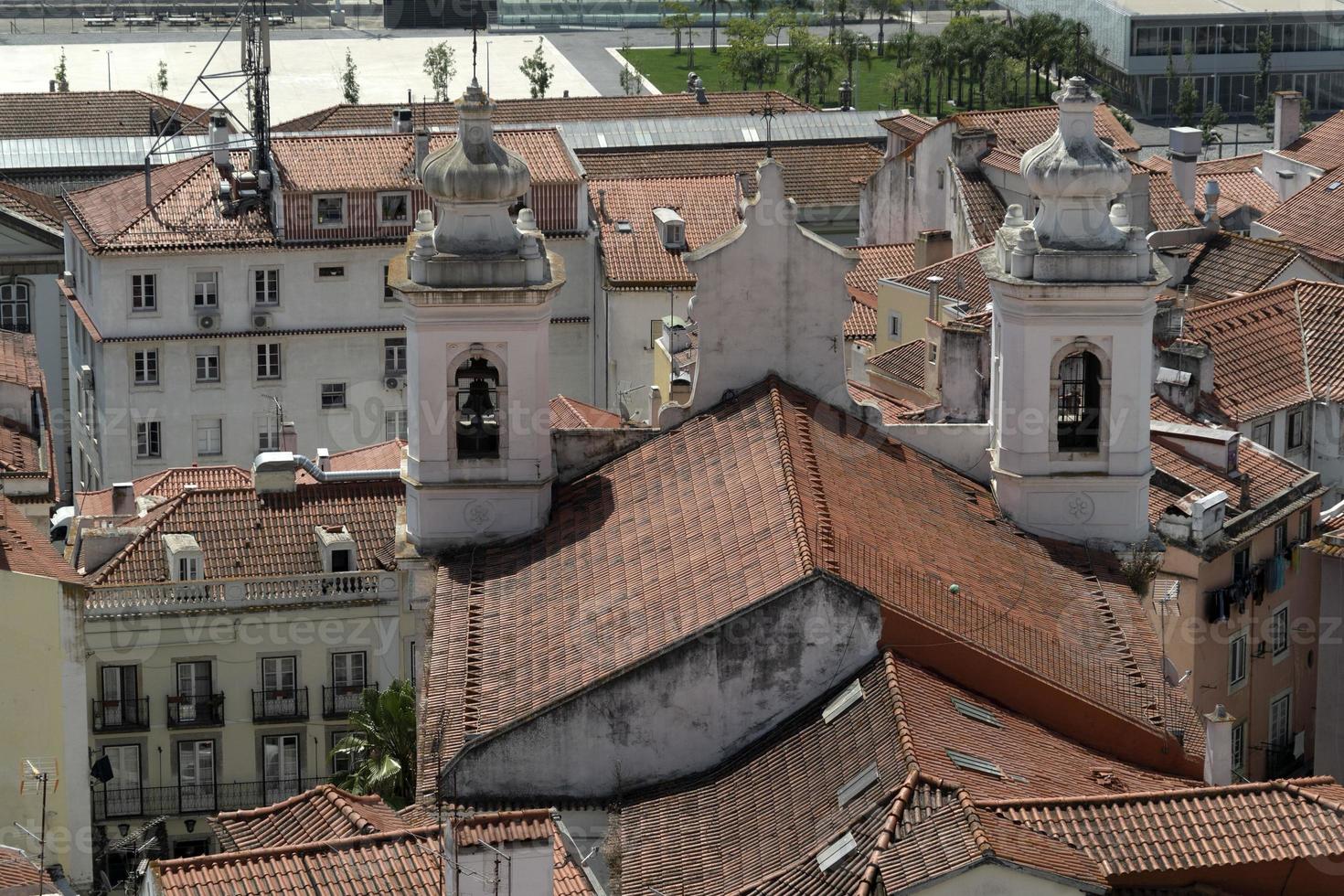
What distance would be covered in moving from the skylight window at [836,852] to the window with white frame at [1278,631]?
102 ft

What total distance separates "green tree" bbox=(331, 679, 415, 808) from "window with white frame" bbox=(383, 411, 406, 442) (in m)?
34.9

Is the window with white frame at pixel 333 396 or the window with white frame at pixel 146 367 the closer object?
the window with white frame at pixel 146 367

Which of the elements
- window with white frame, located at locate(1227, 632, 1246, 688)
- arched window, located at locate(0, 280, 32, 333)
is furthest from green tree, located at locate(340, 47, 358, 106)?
window with white frame, located at locate(1227, 632, 1246, 688)

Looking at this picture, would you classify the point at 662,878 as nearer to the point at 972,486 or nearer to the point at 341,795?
the point at 341,795

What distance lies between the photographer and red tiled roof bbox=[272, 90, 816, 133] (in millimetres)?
131125

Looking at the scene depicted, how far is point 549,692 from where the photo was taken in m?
51.9

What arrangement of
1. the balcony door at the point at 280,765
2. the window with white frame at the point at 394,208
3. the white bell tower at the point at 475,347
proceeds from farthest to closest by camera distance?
the window with white frame at the point at 394,208 → the balcony door at the point at 280,765 → the white bell tower at the point at 475,347

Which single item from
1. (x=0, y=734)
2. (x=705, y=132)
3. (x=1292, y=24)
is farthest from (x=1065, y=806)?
(x=1292, y=24)

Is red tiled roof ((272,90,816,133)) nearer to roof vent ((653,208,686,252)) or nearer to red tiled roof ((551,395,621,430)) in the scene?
roof vent ((653,208,686,252))

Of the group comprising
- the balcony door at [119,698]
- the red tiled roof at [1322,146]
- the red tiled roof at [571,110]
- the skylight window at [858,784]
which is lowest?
the balcony door at [119,698]

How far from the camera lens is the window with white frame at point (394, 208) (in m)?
102

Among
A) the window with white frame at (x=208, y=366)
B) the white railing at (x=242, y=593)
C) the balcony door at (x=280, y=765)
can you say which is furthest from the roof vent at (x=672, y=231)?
the balcony door at (x=280, y=765)

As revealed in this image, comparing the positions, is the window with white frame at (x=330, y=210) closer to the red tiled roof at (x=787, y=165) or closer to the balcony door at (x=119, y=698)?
the red tiled roof at (x=787, y=165)

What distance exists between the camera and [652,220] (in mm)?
103375
